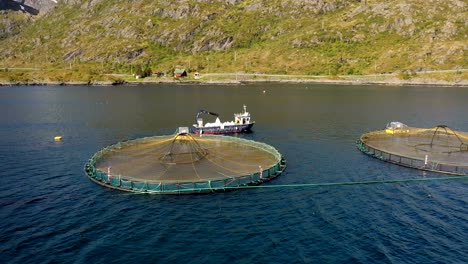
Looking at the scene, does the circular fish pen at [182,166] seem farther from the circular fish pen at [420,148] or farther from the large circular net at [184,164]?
the circular fish pen at [420,148]

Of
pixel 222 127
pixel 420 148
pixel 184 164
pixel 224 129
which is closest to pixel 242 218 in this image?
pixel 184 164

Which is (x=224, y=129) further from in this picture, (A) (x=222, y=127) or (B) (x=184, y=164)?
(B) (x=184, y=164)

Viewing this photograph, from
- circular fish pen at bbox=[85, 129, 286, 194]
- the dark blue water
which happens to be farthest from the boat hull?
circular fish pen at bbox=[85, 129, 286, 194]

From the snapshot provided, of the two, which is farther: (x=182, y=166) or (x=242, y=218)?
(x=182, y=166)

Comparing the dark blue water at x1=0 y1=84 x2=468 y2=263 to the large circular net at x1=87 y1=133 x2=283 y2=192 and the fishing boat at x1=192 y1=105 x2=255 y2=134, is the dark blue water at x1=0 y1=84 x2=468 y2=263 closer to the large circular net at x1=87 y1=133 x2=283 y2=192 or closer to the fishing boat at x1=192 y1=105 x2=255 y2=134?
the large circular net at x1=87 y1=133 x2=283 y2=192

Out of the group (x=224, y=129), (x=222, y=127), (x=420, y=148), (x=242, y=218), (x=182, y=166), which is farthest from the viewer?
(x=224, y=129)

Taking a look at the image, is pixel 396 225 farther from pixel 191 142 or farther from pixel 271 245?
pixel 191 142
